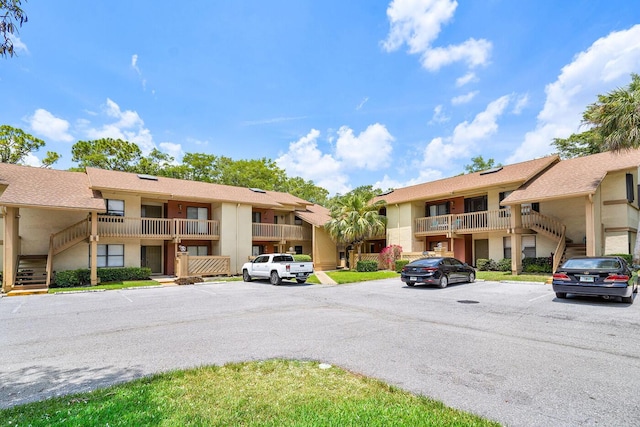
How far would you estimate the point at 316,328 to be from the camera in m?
8.58

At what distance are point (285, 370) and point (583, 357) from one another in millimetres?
5316

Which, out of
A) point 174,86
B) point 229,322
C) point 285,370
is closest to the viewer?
point 285,370

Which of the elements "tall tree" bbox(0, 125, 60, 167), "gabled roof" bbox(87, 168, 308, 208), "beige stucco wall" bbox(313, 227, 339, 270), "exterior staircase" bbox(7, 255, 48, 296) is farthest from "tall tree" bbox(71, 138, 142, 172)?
"beige stucco wall" bbox(313, 227, 339, 270)

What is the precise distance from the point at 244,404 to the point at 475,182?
24698 millimetres

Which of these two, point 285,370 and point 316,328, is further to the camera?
point 316,328

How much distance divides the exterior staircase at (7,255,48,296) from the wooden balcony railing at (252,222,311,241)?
1278 centimetres

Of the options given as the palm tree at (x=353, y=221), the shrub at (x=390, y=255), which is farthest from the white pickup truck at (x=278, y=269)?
the shrub at (x=390, y=255)

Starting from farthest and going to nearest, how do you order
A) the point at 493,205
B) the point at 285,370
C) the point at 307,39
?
the point at 493,205 → the point at 307,39 → the point at 285,370

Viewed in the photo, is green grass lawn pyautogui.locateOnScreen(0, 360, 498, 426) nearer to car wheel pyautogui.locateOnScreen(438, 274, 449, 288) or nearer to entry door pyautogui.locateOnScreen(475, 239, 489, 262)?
car wheel pyautogui.locateOnScreen(438, 274, 449, 288)

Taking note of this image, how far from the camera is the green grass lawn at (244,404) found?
3713 millimetres

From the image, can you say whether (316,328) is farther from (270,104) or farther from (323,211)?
(323,211)

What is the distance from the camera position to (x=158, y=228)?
22.6 metres

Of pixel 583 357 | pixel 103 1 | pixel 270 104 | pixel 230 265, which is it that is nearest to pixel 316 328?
pixel 583 357

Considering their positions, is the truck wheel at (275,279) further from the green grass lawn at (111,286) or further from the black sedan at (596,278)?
the black sedan at (596,278)
